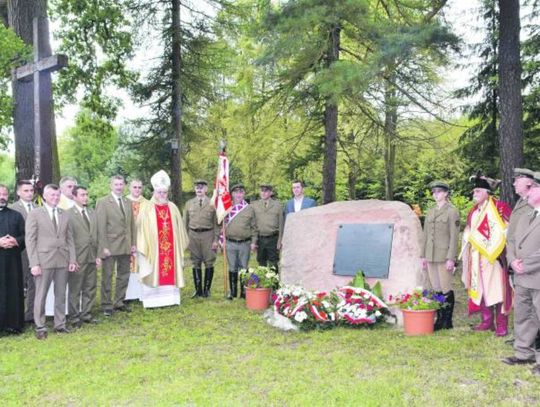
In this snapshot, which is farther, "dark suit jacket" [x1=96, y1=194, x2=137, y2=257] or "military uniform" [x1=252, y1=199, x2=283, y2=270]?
"military uniform" [x1=252, y1=199, x2=283, y2=270]

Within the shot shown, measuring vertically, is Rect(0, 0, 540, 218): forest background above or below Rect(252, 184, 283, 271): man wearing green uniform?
above

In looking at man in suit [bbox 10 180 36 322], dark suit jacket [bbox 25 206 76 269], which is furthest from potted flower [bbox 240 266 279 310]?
man in suit [bbox 10 180 36 322]

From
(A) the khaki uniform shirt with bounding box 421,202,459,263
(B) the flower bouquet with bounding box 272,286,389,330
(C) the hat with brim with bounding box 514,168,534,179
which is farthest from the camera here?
Answer: (A) the khaki uniform shirt with bounding box 421,202,459,263

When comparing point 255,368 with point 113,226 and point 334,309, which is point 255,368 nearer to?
point 334,309

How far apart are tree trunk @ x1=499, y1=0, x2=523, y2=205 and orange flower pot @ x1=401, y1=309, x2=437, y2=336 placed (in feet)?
11.5

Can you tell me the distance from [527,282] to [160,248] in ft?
17.1

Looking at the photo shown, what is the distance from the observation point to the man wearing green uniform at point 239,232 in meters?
8.59

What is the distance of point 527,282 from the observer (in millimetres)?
5055

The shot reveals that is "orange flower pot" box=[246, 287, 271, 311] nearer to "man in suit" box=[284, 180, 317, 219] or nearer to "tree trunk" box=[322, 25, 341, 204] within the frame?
"man in suit" box=[284, 180, 317, 219]

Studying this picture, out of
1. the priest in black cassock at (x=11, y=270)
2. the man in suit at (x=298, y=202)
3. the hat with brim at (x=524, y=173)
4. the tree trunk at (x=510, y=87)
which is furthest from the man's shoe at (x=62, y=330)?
the tree trunk at (x=510, y=87)

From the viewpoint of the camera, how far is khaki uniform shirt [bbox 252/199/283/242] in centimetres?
859

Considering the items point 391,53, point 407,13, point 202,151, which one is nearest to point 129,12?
point 202,151

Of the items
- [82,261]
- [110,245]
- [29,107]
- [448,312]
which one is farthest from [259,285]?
[29,107]

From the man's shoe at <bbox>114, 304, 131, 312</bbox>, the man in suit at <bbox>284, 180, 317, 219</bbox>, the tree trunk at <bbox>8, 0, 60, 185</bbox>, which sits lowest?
the man's shoe at <bbox>114, 304, 131, 312</bbox>
